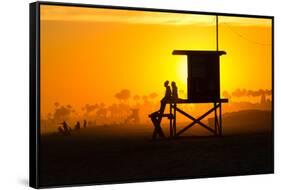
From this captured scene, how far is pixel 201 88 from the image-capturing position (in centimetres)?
998

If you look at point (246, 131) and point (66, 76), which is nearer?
point (66, 76)

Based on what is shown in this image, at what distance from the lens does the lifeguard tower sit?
9805 mm

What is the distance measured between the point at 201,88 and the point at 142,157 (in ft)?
3.99

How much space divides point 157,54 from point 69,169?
179cm

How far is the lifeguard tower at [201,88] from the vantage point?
9805 millimetres

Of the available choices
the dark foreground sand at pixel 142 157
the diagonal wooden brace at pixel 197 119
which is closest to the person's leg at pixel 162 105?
the diagonal wooden brace at pixel 197 119

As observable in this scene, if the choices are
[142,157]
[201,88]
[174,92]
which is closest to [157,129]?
[142,157]

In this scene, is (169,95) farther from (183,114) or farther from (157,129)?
(157,129)

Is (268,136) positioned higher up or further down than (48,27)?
further down

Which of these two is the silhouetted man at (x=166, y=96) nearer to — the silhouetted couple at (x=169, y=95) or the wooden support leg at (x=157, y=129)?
the silhouetted couple at (x=169, y=95)

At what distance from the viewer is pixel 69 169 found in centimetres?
911

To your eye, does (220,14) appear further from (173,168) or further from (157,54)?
(173,168)

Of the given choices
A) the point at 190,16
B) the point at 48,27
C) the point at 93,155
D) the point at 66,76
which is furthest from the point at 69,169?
the point at 190,16

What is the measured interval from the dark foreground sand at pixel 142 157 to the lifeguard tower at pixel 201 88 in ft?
0.63
